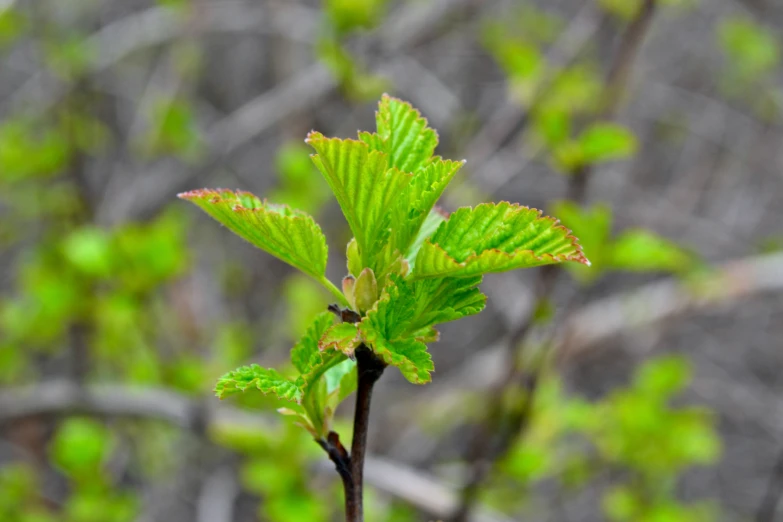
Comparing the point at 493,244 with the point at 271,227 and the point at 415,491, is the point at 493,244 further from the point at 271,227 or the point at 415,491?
the point at 415,491

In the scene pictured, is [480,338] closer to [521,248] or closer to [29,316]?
[29,316]

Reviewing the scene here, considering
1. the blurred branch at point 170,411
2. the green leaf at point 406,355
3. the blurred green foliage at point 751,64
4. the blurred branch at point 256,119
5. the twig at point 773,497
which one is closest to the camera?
the green leaf at point 406,355

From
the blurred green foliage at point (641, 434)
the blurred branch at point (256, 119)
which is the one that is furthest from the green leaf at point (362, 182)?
the blurred branch at point (256, 119)

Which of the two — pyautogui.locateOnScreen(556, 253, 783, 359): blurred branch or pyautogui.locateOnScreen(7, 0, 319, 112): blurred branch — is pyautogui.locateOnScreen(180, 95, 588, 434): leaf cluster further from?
pyautogui.locateOnScreen(7, 0, 319, 112): blurred branch

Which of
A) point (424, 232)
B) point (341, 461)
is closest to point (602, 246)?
point (424, 232)

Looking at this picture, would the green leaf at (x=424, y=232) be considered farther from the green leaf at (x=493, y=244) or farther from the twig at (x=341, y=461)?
the twig at (x=341, y=461)

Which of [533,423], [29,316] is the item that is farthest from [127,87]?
[533,423]
